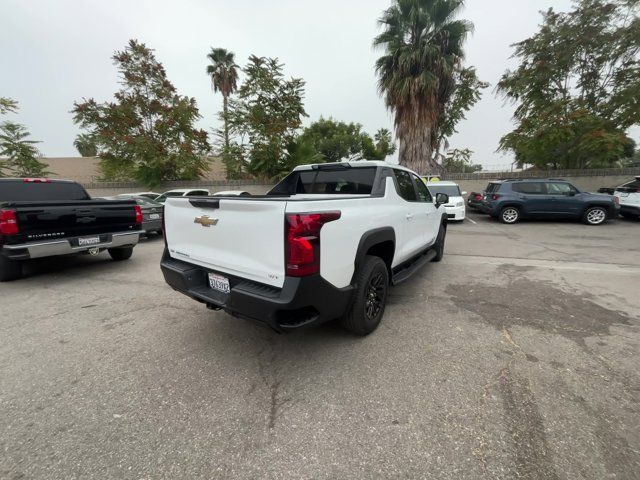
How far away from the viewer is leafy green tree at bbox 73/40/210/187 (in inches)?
604

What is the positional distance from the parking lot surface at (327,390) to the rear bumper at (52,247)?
0.64m

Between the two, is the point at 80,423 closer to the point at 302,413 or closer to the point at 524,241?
the point at 302,413

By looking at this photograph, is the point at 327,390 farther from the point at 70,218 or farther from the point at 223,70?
the point at 223,70

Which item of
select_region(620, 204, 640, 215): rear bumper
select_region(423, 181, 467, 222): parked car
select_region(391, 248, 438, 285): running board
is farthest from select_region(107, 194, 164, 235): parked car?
select_region(620, 204, 640, 215): rear bumper

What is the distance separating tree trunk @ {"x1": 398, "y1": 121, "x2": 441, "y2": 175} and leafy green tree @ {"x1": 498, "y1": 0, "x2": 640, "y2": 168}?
397 cm

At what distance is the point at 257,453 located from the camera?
1.75 meters

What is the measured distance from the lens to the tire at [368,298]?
276cm

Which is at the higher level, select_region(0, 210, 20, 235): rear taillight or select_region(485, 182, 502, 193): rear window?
select_region(485, 182, 502, 193): rear window

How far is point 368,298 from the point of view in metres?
2.98

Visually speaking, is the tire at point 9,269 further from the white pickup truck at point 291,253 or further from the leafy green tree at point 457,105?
the leafy green tree at point 457,105

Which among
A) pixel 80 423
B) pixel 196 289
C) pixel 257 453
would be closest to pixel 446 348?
pixel 257 453

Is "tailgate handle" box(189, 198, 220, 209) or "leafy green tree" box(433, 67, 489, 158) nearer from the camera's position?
Answer: "tailgate handle" box(189, 198, 220, 209)

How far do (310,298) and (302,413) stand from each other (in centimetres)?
80

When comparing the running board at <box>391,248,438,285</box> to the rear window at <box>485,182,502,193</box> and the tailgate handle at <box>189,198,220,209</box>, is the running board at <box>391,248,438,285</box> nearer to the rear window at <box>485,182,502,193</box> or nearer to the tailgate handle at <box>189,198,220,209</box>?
the tailgate handle at <box>189,198,220,209</box>
